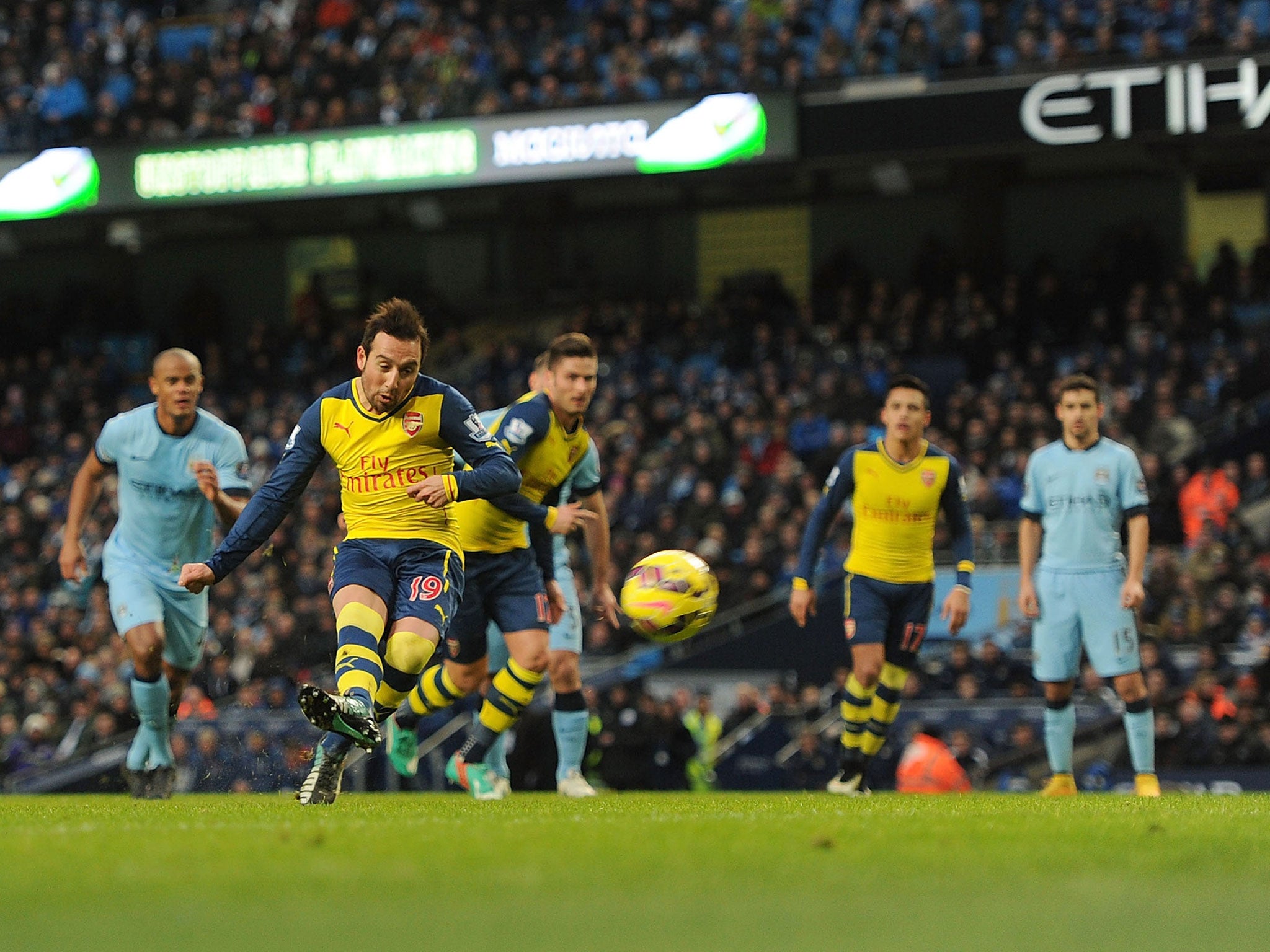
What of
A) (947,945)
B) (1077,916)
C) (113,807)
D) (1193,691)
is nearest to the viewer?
(947,945)

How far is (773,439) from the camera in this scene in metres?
22.0

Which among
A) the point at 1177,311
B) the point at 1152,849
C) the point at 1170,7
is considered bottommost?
the point at 1152,849

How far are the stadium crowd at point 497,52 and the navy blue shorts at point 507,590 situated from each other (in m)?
14.6

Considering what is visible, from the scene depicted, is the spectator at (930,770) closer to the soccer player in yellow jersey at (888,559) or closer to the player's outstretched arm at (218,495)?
the soccer player in yellow jersey at (888,559)

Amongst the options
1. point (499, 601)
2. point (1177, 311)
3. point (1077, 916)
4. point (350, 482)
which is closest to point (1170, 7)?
point (1177, 311)

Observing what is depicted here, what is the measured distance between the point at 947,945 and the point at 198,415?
7.33 m

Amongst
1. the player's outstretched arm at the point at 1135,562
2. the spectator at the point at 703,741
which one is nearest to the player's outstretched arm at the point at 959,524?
the player's outstretched arm at the point at 1135,562

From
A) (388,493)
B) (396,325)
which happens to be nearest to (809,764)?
(388,493)

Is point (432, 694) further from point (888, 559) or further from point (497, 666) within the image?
point (888, 559)

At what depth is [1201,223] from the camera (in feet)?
88.7

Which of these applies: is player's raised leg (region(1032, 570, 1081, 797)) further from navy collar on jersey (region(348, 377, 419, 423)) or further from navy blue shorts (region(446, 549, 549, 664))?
navy collar on jersey (region(348, 377, 419, 423))

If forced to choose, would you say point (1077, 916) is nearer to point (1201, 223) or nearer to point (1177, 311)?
point (1177, 311)

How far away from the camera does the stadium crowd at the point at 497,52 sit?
22484mm

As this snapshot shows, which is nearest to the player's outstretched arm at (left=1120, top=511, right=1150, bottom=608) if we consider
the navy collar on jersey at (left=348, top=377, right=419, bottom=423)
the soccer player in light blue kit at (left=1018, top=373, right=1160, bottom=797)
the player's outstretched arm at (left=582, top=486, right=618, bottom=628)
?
the soccer player in light blue kit at (left=1018, top=373, right=1160, bottom=797)
